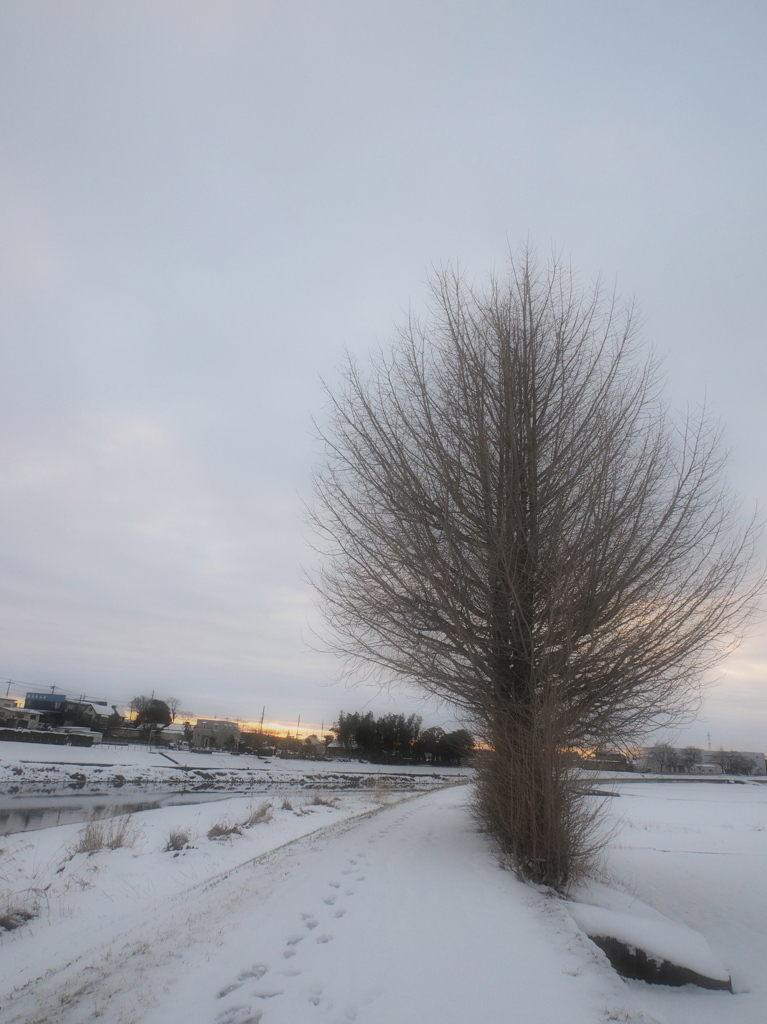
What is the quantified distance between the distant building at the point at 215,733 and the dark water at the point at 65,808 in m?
45.9

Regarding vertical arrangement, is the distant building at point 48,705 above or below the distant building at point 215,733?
above

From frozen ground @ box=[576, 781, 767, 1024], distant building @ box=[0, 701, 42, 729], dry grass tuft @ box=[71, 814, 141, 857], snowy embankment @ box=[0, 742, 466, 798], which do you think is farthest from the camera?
distant building @ box=[0, 701, 42, 729]

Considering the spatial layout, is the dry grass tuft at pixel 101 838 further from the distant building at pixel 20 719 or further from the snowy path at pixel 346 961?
the distant building at pixel 20 719

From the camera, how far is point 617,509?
7.00m

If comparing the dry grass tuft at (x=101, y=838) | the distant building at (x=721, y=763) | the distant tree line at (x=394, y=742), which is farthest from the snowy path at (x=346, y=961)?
the distant building at (x=721, y=763)

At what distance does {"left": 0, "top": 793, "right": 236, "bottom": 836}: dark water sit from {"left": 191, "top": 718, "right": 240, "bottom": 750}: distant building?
45924 mm

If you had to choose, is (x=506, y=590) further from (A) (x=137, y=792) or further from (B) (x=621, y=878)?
(A) (x=137, y=792)

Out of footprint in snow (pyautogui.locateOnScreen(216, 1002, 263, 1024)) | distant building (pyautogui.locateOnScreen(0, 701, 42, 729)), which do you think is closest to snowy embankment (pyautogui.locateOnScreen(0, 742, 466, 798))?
distant building (pyautogui.locateOnScreen(0, 701, 42, 729))

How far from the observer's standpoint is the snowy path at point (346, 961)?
3.37 m

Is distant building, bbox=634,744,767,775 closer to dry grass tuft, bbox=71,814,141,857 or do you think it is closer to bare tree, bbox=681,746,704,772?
bare tree, bbox=681,746,704,772

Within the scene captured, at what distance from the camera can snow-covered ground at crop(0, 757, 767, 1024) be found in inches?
136

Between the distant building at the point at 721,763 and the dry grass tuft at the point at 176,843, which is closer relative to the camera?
the dry grass tuft at the point at 176,843

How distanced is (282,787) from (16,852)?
2464 cm

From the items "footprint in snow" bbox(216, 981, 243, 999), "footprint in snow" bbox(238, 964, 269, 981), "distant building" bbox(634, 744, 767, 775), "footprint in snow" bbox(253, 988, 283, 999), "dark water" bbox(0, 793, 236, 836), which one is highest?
"footprint in snow" bbox(253, 988, 283, 999)
